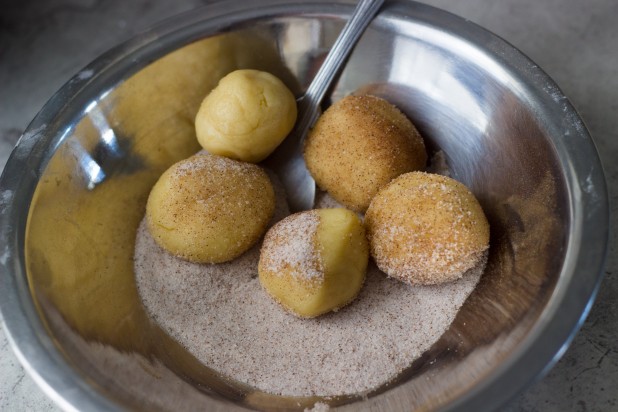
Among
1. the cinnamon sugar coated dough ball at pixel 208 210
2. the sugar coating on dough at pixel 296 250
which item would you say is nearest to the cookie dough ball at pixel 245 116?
the cinnamon sugar coated dough ball at pixel 208 210

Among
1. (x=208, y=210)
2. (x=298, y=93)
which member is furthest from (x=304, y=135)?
(x=208, y=210)

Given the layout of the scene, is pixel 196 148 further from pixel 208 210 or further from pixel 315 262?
pixel 315 262

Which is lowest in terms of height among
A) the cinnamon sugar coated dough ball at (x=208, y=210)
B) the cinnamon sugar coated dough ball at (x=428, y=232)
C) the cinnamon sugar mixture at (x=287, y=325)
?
the cinnamon sugar mixture at (x=287, y=325)

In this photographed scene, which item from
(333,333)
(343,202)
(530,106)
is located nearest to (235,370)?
(333,333)

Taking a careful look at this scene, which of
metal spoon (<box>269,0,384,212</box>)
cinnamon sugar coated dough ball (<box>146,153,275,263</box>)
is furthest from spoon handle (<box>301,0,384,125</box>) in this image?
cinnamon sugar coated dough ball (<box>146,153,275,263</box>)

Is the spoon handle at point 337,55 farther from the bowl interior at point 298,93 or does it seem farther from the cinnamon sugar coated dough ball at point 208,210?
the cinnamon sugar coated dough ball at point 208,210

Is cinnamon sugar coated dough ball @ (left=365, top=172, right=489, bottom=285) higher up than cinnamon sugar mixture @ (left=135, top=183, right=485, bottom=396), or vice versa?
cinnamon sugar coated dough ball @ (left=365, top=172, right=489, bottom=285)

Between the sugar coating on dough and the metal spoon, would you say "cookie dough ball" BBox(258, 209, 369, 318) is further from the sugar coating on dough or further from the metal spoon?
the metal spoon
